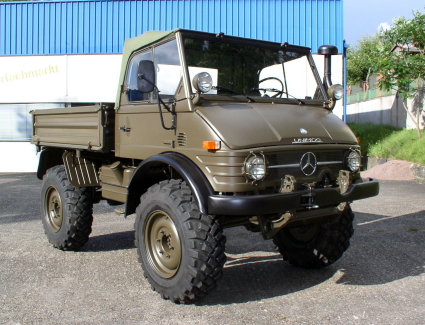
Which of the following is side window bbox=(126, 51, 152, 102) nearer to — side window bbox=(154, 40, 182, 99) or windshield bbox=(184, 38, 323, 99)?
side window bbox=(154, 40, 182, 99)

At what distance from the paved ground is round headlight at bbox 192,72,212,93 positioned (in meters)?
1.80

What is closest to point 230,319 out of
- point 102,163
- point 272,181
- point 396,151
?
point 272,181

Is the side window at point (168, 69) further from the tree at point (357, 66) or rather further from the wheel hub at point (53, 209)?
the tree at point (357, 66)

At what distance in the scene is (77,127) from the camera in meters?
5.94

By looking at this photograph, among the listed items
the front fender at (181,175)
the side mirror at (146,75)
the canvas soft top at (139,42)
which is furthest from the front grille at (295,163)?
the canvas soft top at (139,42)

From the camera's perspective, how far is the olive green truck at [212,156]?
13.1ft

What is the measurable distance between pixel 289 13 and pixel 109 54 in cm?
618

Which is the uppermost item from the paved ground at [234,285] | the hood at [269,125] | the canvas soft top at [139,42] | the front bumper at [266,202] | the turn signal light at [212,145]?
the canvas soft top at [139,42]

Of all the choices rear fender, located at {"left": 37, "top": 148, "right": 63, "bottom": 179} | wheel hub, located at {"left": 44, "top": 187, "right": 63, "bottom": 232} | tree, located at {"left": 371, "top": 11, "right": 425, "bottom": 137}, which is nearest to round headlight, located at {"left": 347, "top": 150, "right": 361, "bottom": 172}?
wheel hub, located at {"left": 44, "top": 187, "right": 63, "bottom": 232}

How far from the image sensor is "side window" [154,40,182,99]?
4668mm

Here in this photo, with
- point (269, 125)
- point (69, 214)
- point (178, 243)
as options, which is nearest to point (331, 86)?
point (269, 125)

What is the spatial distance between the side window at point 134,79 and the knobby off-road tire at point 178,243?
3.87 feet

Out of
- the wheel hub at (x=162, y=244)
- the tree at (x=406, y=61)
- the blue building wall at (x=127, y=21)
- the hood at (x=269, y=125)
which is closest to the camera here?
the hood at (x=269, y=125)

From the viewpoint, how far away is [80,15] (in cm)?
1741
